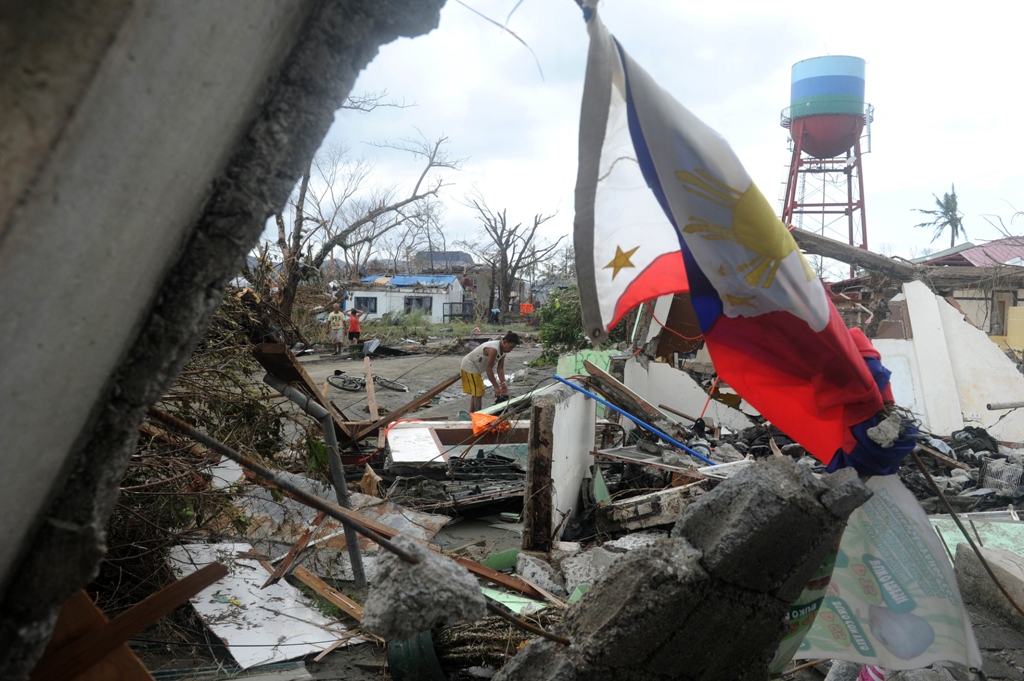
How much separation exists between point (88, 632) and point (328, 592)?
2.90m

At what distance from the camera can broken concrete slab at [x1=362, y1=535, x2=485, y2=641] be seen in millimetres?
1707

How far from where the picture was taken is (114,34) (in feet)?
3.27

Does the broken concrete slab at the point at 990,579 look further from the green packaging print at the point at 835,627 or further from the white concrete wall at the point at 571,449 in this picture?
the white concrete wall at the point at 571,449

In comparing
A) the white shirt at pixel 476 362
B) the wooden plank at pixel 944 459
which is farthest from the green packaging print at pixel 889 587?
the white shirt at pixel 476 362

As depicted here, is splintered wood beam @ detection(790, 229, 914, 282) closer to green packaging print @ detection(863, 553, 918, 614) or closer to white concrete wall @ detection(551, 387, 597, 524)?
white concrete wall @ detection(551, 387, 597, 524)

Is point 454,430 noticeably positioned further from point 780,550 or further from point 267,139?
point 267,139

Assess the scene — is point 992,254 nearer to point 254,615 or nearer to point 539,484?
point 539,484

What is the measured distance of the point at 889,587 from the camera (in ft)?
9.59

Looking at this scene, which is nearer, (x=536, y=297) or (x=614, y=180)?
(x=614, y=180)

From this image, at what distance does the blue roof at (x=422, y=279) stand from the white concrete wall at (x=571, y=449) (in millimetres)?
34282

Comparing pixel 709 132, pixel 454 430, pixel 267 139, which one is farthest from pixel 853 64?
pixel 267 139

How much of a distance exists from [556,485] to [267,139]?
4.54m

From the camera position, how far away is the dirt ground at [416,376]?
1279 centimetres

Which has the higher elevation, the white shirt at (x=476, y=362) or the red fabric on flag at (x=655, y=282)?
the red fabric on flag at (x=655, y=282)
